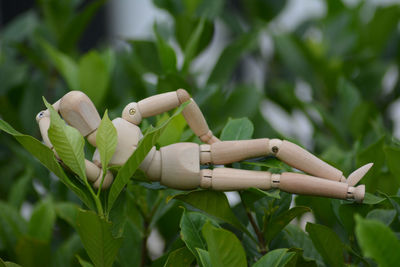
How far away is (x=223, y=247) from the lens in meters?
0.64

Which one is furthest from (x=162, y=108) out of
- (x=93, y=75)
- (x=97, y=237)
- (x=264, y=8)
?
(x=264, y=8)

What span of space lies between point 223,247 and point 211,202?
0.37 feet

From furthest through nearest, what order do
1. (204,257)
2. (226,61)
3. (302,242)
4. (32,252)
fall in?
(226,61), (32,252), (302,242), (204,257)

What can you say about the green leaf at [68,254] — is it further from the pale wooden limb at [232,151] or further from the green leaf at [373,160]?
the green leaf at [373,160]

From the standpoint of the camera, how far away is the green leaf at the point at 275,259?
66 centimetres

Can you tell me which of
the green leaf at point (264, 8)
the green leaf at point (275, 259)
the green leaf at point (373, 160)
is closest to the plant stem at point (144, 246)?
the green leaf at point (275, 259)

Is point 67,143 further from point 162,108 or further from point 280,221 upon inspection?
point 280,221

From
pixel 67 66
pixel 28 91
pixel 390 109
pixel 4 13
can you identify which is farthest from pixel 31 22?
pixel 4 13

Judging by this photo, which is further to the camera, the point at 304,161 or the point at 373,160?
the point at 373,160

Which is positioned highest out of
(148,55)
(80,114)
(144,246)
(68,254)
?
(80,114)

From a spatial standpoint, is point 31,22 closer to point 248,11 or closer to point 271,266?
point 248,11

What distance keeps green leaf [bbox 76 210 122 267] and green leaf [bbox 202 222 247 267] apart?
0.13m

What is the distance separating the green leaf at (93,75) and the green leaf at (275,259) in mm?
588

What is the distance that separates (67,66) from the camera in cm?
114
